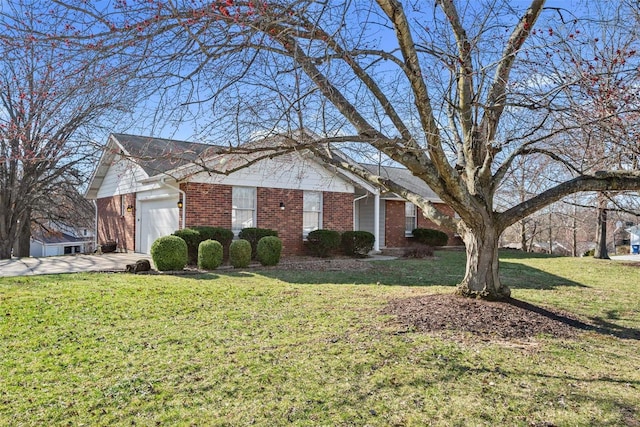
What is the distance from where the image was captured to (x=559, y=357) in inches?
→ 191

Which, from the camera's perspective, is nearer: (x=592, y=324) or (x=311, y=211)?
(x=592, y=324)

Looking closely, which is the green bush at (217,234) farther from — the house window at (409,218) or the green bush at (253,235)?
the house window at (409,218)

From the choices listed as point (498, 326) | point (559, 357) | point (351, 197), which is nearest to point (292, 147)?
point (498, 326)

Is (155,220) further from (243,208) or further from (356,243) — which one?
(356,243)

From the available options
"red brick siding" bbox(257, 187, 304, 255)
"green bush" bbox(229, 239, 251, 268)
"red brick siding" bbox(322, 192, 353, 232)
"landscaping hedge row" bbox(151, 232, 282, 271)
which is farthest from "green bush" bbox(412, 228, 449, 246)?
"green bush" bbox(229, 239, 251, 268)

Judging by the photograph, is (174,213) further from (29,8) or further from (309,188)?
(29,8)

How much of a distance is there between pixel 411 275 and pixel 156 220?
883cm

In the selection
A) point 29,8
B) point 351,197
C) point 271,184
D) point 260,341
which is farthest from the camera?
point 351,197

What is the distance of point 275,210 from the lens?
50.4 feet

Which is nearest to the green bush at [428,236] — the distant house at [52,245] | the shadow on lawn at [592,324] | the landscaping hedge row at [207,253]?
the landscaping hedge row at [207,253]

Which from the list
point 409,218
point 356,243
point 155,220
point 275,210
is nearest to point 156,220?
point 155,220

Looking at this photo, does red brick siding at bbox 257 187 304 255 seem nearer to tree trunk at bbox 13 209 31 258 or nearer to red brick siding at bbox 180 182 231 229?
red brick siding at bbox 180 182 231 229

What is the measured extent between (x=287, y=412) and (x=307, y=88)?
384 centimetres

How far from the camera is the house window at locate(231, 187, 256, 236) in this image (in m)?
14.6
